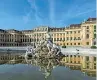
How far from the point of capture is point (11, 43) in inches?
4638

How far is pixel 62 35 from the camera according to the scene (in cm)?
10306

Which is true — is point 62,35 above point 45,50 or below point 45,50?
above

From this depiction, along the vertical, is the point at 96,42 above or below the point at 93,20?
below

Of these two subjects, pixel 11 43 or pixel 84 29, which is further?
pixel 11 43

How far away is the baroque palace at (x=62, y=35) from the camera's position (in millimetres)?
82488

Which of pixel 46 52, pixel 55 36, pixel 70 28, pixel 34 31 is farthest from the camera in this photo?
pixel 34 31

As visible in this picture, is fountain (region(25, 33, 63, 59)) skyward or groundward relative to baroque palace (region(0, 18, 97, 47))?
groundward

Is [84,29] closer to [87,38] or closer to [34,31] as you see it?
[87,38]

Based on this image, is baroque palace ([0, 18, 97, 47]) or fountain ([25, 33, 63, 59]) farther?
baroque palace ([0, 18, 97, 47])

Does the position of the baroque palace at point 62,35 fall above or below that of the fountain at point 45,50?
above

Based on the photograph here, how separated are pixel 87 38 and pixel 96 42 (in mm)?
8628

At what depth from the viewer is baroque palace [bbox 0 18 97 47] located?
8249cm

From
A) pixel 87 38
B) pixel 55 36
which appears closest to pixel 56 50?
pixel 87 38

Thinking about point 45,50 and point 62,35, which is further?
point 62,35
